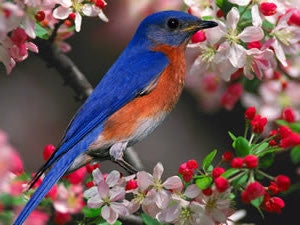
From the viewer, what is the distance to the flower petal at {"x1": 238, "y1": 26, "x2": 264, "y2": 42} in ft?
11.3

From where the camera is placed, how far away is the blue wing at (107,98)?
3811mm

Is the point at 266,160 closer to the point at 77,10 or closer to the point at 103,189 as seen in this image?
the point at 103,189

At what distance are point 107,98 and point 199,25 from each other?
76 cm

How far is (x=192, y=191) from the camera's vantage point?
3.00 m

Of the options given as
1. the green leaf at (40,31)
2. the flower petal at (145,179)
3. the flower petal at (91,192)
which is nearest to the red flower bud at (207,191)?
the flower petal at (145,179)

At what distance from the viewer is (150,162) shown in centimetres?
607

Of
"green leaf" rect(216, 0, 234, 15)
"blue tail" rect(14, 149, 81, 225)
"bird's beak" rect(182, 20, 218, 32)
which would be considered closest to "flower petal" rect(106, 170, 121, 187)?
"blue tail" rect(14, 149, 81, 225)

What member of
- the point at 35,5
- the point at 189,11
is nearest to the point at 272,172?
the point at 189,11

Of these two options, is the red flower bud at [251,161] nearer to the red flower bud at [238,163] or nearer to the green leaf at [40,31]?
the red flower bud at [238,163]

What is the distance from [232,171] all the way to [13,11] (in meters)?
1.18

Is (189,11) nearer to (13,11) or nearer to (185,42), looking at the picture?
(185,42)

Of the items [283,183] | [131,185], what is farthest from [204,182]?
[131,185]

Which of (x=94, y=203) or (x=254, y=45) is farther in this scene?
(x=254, y=45)

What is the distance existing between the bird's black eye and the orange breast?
13.3 inches
